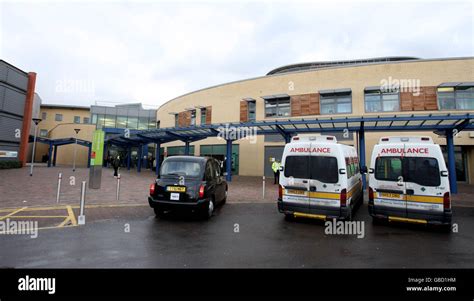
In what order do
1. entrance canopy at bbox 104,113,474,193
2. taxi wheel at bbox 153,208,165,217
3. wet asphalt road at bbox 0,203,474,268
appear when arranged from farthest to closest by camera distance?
entrance canopy at bbox 104,113,474,193 → taxi wheel at bbox 153,208,165,217 → wet asphalt road at bbox 0,203,474,268

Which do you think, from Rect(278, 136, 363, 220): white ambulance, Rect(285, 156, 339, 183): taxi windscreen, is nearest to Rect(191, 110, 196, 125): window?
Rect(278, 136, 363, 220): white ambulance

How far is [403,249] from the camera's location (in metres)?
4.43

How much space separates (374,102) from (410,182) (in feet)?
51.1

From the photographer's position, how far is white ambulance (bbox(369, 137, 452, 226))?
549 cm

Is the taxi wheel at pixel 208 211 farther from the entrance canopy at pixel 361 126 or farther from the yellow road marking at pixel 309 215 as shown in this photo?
the entrance canopy at pixel 361 126

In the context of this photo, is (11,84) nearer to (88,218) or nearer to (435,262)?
(88,218)

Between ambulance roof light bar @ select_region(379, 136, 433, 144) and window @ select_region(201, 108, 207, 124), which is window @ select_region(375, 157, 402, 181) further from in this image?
window @ select_region(201, 108, 207, 124)

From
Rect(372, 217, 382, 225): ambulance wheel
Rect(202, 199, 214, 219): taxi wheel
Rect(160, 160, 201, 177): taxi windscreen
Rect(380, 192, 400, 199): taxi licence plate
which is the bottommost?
Rect(372, 217, 382, 225): ambulance wheel

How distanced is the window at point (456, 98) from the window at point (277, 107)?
38.2 feet

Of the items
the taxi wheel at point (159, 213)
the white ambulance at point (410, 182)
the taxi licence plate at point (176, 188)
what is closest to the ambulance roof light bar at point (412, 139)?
the white ambulance at point (410, 182)

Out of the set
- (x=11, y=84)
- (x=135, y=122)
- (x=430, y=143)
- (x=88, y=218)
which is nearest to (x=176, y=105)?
(x=135, y=122)

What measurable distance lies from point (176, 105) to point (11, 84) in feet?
53.5

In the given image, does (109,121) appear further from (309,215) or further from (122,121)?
(309,215)

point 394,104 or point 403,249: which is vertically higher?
point 394,104
